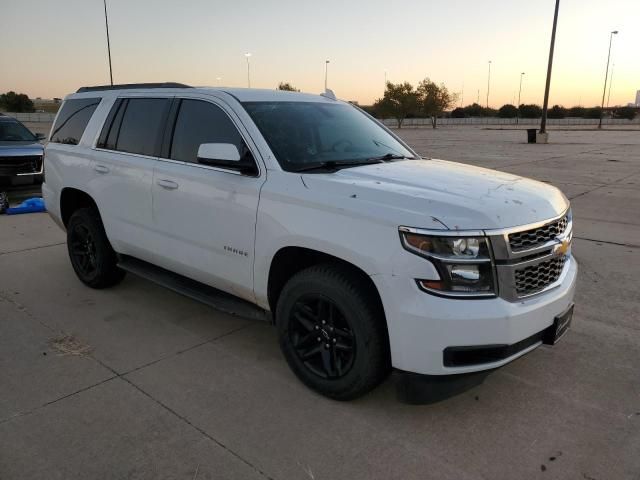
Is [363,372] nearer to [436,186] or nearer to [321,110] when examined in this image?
[436,186]

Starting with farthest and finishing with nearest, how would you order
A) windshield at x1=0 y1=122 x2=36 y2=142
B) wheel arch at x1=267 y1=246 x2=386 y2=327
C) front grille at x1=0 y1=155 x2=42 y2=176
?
1. windshield at x1=0 y1=122 x2=36 y2=142
2. front grille at x1=0 y1=155 x2=42 y2=176
3. wheel arch at x1=267 y1=246 x2=386 y2=327

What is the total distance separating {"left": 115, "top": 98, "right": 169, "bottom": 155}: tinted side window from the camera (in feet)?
14.1

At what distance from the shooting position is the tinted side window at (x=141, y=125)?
14.1ft

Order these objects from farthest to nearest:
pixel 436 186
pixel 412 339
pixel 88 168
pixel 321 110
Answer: pixel 88 168, pixel 321 110, pixel 436 186, pixel 412 339

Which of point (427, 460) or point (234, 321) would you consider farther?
point (234, 321)

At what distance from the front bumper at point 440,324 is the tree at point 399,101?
263 feet

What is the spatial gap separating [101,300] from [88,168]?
4.03ft

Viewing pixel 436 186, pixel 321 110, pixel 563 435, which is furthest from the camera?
pixel 321 110

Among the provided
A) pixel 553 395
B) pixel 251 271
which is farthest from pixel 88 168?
pixel 553 395

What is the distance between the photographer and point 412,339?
266cm

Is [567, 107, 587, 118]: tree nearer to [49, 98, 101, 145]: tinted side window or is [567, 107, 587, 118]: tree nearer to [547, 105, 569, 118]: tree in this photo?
[547, 105, 569, 118]: tree

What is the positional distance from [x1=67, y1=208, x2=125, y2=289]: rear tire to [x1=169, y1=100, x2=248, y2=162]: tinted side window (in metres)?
1.37

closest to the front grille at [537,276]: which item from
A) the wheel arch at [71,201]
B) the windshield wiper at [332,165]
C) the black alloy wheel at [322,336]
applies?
the black alloy wheel at [322,336]

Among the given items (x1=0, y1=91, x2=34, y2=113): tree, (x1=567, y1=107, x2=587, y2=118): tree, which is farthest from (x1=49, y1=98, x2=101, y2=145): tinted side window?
(x1=567, y1=107, x2=587, y2=118): tree
